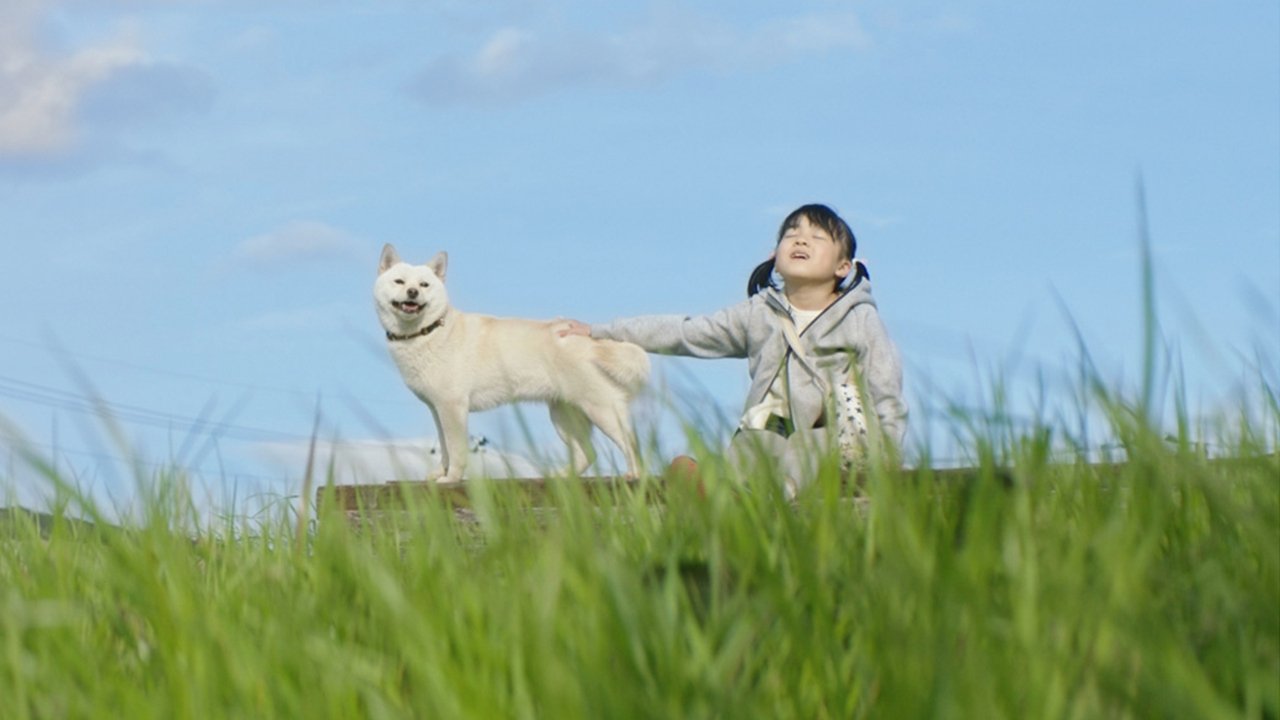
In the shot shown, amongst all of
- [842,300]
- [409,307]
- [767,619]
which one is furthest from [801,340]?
[767,619]

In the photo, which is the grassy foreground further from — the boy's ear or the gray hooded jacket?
the boy's ear

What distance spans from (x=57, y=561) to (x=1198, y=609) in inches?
84.0

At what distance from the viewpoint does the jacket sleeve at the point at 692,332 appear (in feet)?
22.4

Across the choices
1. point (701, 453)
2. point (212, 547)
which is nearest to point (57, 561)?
point (212, 547)

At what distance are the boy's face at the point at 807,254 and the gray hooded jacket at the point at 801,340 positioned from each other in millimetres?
130

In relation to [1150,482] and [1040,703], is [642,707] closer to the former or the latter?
[1040,703]

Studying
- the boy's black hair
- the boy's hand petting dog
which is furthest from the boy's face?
the boy's hand petting dog

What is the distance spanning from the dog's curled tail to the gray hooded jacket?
3893 mm

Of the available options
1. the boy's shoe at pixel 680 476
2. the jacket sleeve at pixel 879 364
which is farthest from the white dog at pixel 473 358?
the boy's shoe at pixel 680 476

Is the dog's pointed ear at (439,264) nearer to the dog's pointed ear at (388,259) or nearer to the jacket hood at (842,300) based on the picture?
the dog's pointed ear at (388,259)

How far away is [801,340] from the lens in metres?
6.56

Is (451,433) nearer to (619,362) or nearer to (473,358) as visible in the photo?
(473,358)

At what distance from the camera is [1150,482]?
6.06 feet

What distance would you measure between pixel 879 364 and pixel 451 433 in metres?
4.54
